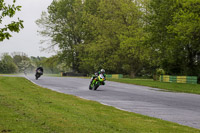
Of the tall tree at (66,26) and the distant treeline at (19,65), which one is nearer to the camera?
the tall tree at (66,26)

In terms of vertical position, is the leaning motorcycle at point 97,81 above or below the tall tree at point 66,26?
below

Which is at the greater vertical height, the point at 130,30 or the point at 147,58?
the point at 130,30

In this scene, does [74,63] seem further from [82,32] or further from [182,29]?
[182,29]

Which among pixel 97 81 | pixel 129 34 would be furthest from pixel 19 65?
pixel 97 81

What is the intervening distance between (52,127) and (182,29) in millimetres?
29494

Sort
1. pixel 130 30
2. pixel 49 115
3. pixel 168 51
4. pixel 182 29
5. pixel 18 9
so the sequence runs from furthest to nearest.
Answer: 1. pixel 130 30
2. pixel 168 51
3. pixel 182 29
4. pixel 18 9
5. pixel 49 115

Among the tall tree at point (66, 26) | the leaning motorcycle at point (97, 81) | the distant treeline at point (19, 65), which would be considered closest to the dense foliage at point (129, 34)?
the tall tree at point (66, 26)

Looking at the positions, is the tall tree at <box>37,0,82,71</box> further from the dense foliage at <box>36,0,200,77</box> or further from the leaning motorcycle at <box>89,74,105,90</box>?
the leaning motorcycle at <box>89,74,105,90</box>

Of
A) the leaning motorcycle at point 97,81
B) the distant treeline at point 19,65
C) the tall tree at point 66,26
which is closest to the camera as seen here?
the leaning motorcycle at point 97,81

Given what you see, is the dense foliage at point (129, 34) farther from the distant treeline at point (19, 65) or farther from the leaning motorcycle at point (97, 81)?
the distant treeline at point (19, 65)

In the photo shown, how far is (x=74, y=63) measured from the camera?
232 feet

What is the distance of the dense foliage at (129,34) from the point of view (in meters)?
37.2

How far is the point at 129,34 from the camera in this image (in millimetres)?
52531

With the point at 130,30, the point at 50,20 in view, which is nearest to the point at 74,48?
the point at 50,20
